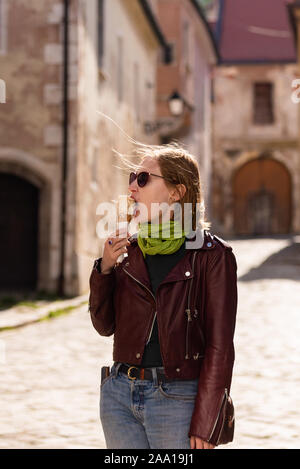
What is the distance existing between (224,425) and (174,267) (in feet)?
1.66

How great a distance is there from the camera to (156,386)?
271 centimetres

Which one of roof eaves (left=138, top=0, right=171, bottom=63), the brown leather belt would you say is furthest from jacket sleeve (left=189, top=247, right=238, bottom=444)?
roof eaves (left=138, top=0, right=171, bottom=63)

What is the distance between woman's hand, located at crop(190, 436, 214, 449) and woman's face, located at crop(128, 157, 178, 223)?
26.5 inches

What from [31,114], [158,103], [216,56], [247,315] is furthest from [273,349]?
[216,56]

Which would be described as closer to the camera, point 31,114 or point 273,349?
point 273,349

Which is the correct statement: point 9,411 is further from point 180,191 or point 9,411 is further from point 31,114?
point 31,114

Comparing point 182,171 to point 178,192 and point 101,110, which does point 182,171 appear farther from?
point 101,110

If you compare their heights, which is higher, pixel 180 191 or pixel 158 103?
pixel 158 103

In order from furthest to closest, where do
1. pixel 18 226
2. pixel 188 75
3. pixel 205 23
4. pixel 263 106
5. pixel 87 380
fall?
pixel 263 106, pixel 205 23, pixel 188 75, pixel 18 226, pixel 87 380

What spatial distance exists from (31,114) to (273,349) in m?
7.77

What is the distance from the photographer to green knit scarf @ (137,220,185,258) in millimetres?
2738

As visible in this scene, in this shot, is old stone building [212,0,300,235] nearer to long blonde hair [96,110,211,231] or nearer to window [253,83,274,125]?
window [253,83,274,125]

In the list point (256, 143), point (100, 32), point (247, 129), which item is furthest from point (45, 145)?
point (247, 129)

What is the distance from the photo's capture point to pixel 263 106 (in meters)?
37.0
